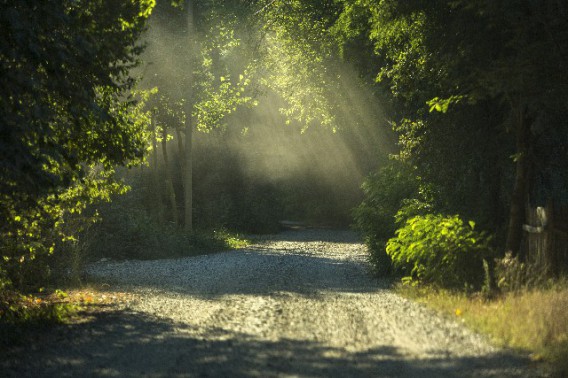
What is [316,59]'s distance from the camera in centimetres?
3117

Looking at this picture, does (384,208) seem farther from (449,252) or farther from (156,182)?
(156,182)

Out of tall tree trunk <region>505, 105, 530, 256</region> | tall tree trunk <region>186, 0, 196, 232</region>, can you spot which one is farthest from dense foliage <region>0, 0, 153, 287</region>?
tall tree trunk <region>186, 0, 196, 232</region>

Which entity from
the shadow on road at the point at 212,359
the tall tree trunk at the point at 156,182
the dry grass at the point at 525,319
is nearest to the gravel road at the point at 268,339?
the shadow on road at the point at 212,359

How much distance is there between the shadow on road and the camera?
755 centimetres

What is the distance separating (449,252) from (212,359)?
277 inches

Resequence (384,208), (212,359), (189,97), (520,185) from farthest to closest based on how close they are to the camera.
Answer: (189,97), (384,208), (520,185), (212,359)

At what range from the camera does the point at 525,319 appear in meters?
9.66

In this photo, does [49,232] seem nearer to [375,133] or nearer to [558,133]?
[558,133]

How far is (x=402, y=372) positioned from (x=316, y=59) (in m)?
24.7

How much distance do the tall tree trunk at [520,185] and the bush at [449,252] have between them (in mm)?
509

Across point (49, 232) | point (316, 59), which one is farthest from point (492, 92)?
point (316, 59)

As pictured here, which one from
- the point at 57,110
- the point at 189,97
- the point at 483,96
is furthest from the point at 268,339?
the point at 189,97

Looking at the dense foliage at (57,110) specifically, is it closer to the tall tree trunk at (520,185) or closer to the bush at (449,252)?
the bush at (449,252)

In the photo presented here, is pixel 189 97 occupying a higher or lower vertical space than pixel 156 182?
higher
